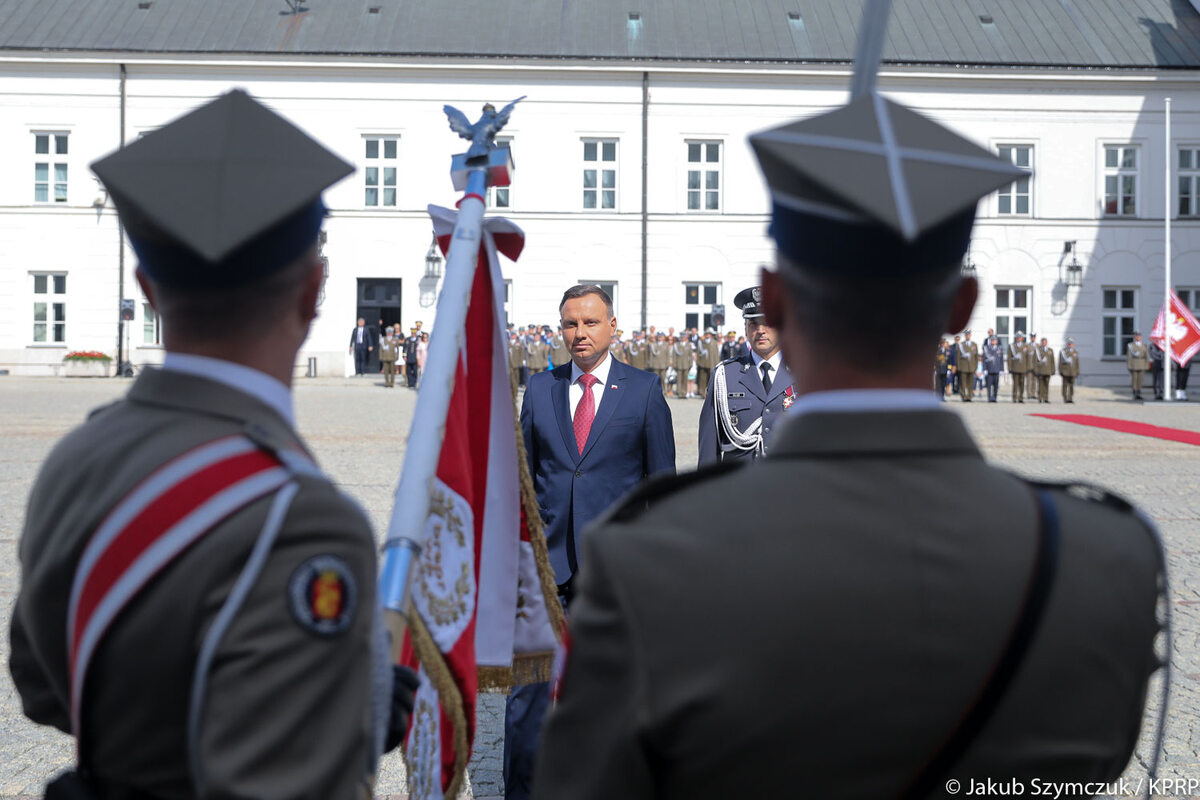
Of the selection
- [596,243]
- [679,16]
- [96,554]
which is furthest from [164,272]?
[679,16]

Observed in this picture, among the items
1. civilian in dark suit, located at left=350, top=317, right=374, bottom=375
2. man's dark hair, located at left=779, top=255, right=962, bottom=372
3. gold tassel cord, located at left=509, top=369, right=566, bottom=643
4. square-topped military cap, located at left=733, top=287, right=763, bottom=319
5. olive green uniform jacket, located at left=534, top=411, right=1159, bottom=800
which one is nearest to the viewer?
olive green uniform jacket, located at left=534, top=411, right=1159, bottom=800

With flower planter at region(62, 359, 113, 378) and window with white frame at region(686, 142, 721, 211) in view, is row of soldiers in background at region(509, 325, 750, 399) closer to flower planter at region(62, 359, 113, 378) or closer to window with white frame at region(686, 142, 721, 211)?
window with white frame at region(686, 142, 721, 211)

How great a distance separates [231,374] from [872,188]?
908mm

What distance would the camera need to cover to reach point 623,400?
4859 mm

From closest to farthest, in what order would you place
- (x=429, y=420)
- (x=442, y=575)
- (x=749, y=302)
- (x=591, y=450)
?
(x=429, y=420), (x=442, y=575), (x=591, y=450), (x=749, y=302)

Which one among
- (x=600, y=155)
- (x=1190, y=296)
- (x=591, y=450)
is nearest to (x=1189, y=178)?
(x=1190, y=296)

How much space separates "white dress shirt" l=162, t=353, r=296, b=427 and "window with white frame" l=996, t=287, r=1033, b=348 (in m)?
36.5

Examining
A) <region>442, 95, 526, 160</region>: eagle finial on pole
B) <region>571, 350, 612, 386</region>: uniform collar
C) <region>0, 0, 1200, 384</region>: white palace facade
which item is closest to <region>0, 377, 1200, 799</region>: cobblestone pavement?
<region>571, 350, 612, 386</region>: uniform collar

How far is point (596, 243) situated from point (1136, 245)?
16794mm

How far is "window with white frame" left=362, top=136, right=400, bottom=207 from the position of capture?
3528cm

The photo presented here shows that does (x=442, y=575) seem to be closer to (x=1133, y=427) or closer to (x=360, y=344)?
(x=1133, y=427)

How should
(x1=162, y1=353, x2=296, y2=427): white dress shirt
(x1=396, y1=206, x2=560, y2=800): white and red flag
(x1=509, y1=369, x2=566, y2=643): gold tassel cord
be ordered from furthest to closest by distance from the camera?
(x1=509, y1=369, x2=566, y2=643): gold tassel cord → (x1=396, y1=206, x2=560, y2=800): white and red flag → (x1=162, y1=353, x2=296, y2=427): white dress shirt

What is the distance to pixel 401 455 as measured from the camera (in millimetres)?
13641

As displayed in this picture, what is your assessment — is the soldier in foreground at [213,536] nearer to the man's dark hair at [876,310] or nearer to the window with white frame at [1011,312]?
the man's dark hair at [876,310]
